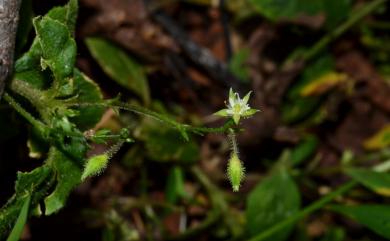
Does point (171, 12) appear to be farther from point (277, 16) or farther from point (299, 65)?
point (299, 65)

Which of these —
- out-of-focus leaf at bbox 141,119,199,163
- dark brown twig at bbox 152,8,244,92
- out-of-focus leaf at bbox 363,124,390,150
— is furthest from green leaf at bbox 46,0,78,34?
out-of-focus leaf at bbox 363,124,390,150

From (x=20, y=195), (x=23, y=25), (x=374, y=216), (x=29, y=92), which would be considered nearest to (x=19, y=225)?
(x=20, y=195)

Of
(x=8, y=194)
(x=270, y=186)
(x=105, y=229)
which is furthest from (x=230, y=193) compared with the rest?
(x=8, y=194)

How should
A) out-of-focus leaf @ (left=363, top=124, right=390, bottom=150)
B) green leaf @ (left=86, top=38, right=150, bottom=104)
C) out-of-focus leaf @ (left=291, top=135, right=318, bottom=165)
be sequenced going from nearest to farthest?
green leaf @ (left=86, top=38, right=150, bottom=104) → out-of-focus leaf @ (left=291, top=135, right=318, bottom=165) → out-of-focus leaf @ (left=363, top=124, right=390, bottom=150)

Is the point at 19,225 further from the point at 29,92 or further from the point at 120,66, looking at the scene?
the point at 120,66

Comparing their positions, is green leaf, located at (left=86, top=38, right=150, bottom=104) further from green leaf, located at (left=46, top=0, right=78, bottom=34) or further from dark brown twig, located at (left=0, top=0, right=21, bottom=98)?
dark brown twig, located at (left=0, top=0, right=21, bottom=98)
